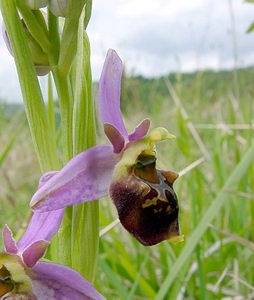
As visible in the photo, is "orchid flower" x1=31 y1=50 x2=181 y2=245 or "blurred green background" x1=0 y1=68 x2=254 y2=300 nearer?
"orchid flower" x1=31 y1=50 x2=181 y2=245

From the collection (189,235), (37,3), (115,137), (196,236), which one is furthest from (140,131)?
(189,235)

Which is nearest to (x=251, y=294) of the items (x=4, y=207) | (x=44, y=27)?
(x=44, y=27)

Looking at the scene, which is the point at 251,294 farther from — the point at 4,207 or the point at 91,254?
the point at 4,207

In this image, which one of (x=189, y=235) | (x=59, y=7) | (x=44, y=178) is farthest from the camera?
(x=189, y=235)

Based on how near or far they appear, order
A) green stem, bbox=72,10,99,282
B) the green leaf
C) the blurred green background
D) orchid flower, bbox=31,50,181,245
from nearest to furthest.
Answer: orchid flower, bbox=31,50,181,245 < green stem, bbox=72,10,99,282 < the green leaf < the blurred green background

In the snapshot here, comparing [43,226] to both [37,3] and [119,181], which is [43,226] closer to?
[119,181]

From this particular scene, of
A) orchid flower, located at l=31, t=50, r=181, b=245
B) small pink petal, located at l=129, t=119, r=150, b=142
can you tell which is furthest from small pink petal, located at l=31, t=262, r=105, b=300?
small pink petal, located at l=129, t=119, r=150, b=142

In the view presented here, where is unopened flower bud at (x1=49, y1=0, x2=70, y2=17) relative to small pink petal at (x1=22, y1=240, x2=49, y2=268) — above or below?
above

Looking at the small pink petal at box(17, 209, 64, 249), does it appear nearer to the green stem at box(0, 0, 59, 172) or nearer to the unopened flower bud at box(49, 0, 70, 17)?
the green stem at box(0, 0, 59, 172)

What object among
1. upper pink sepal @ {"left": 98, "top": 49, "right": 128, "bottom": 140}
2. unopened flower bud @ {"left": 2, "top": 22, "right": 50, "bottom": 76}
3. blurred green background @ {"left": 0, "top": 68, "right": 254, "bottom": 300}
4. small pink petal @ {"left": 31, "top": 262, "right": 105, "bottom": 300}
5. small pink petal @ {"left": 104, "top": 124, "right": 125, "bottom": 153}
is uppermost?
unopened flower bud @ {"left": 2, "top": 22, "right": 50, "bottom": 76}
